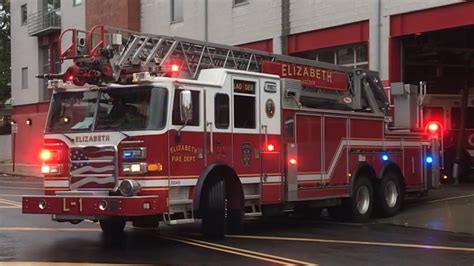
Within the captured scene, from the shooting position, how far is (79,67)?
33.8 feet

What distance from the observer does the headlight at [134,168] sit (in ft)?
31.8

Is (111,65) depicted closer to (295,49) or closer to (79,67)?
(79,67)

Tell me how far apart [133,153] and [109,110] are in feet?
3.10

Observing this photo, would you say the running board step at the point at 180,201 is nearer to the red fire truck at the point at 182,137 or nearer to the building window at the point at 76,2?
the red fire truck at the point at 182,137

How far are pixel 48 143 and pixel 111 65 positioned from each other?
169cm

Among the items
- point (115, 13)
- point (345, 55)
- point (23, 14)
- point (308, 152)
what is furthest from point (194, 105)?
point (23, 14)

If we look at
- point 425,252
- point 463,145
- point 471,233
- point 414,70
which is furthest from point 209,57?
point 414,70

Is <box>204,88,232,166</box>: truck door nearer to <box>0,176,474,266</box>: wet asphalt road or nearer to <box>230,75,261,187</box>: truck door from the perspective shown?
<box>230,75,261,187</box>: truck door

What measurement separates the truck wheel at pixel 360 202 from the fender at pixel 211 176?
145 inches

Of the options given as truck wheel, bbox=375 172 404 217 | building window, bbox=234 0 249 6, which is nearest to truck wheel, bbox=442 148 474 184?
truck wheel, bbox=375 172 404 217

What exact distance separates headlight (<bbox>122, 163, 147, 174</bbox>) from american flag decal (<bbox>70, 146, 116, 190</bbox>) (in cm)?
20

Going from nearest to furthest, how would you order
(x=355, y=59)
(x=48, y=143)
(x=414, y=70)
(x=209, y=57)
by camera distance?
(x=48, y=143) < (x=209, y=57) < (x=355, y=59) < (x=414, y=70)

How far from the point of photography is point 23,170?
37.1 m

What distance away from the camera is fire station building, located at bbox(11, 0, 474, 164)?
791 inches
